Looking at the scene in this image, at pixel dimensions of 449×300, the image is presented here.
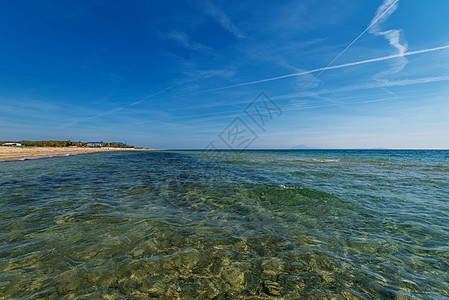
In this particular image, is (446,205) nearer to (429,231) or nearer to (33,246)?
(429,231)

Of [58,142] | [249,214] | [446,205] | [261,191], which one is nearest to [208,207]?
[249,214]

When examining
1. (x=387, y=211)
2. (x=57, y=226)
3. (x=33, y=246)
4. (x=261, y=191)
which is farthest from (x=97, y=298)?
(x=387, y=211)

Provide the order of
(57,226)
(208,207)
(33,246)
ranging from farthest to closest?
(208,207), (57,226), (33,246)

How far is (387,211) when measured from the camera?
22.7 ft

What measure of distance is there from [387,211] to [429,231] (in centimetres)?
158

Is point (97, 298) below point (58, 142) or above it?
below

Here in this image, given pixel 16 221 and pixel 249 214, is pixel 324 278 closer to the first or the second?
pixel 249 214

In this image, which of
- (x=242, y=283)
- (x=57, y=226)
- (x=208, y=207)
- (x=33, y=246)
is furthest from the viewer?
(x=208, y=207)

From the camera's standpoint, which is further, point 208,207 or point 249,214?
point 208,207

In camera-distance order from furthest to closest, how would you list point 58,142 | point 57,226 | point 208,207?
point 58,142 < point 208,207 < point 57,226

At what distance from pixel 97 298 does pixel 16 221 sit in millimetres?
4913

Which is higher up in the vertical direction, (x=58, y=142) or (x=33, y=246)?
(x=58, y=142)

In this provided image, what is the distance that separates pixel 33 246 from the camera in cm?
410

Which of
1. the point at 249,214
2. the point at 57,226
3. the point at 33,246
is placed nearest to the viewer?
the point at 33,246
